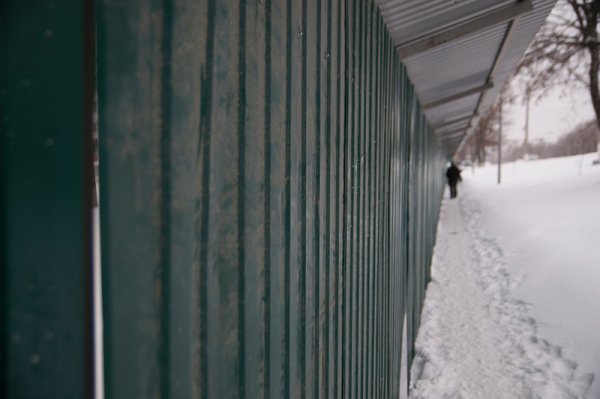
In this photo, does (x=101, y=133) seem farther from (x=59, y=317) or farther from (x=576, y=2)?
(x=576, y=2)

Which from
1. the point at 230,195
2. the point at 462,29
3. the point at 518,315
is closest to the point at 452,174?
the point at 518,315

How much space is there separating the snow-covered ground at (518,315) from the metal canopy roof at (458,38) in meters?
3.42

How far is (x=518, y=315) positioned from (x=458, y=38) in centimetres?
390

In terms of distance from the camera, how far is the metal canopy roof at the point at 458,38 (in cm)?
305

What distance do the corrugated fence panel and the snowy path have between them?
2458 millimetres

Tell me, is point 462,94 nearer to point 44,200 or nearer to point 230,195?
point 230,195

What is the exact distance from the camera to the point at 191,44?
809 mm

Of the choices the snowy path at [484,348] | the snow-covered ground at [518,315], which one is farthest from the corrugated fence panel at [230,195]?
the snow-covered ground at [518,315]

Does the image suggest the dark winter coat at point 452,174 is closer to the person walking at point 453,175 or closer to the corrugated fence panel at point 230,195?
the person walking at point 453,175

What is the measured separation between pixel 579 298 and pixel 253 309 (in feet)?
18.7

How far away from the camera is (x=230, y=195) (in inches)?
38.3

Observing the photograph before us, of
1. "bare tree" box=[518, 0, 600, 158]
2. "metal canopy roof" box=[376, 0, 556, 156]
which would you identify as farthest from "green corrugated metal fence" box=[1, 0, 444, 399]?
"bare tree" box=[518, 0, 600, 158]

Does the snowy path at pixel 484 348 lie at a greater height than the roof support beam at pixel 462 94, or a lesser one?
lesser

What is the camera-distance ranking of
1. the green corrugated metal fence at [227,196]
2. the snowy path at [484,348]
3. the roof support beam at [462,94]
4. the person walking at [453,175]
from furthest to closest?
the person walking at [453,175] < the roof support beam at [462,94] < the snowy path at [484,348] < the green corrugated metal fence at [227,196]
